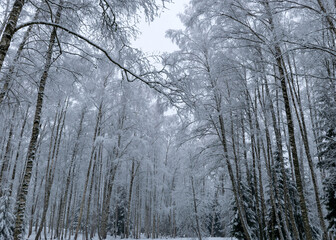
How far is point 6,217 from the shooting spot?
10.5 m

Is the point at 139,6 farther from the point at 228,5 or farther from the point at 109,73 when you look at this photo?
the point at 109,73

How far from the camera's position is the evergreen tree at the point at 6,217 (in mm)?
10289

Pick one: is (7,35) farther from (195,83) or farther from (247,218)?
(247,218)

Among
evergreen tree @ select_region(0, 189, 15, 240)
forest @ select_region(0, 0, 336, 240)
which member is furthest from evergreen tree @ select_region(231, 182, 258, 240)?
evergreen tree @ select_region(0, 189, 15, 240)

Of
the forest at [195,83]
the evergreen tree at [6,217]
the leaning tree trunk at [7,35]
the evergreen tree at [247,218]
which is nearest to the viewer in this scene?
the leaning tree trunk at [7,35]

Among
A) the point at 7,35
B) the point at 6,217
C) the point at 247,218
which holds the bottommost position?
the point at 247,218

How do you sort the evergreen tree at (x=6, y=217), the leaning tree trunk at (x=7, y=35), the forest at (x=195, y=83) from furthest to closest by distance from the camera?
the evergreen tree at (x=6, y=217) → the forest at (x=195, y=83) → the leaning tree trunk at (x=7, y=35)

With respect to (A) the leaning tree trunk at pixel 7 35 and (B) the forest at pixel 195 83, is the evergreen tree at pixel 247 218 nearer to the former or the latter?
(B) the forest at pixel 195 83

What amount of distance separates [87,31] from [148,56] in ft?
5.21

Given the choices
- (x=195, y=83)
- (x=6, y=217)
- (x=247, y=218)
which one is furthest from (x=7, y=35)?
(x=247, y=218)

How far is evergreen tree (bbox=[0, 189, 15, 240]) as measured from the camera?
1029cm

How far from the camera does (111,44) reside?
5125 millimetres

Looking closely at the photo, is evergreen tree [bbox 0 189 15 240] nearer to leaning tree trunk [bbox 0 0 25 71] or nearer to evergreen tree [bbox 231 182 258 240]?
leaning tree trunk [bbox 0 0 25 71]

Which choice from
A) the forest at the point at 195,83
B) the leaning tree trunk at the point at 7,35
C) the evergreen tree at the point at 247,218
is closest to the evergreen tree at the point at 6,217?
the forest at the point at 195,83
